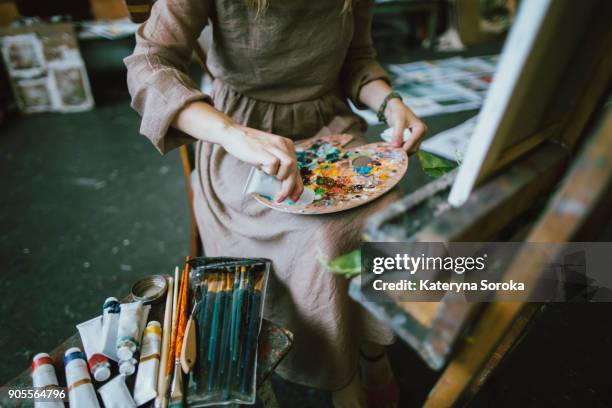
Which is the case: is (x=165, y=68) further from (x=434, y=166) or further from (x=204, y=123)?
(x=434, y=166)

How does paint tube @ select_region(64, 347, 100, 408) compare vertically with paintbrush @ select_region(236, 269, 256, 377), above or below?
below

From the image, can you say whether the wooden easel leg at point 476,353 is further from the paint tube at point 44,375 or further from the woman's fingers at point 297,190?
the paint tube at point 44,375

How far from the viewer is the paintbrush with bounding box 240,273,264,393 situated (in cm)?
56

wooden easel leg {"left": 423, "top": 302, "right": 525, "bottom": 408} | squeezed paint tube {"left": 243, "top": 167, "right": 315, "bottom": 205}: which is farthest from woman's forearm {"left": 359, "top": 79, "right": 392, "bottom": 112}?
wooden easel leg {"left": 423, "top": 302, "right": 525, "bottom": 408}

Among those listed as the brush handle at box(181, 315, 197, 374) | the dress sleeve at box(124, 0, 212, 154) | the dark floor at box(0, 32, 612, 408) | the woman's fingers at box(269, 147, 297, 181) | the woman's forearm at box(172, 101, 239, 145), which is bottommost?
the dark floor at box(0, 32, 612, 408)

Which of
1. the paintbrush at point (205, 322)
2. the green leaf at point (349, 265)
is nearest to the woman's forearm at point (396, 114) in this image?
the green leaf at point (349, 265)

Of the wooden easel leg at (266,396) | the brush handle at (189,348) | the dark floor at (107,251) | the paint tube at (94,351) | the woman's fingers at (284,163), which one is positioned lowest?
the dark floor at (107,251)

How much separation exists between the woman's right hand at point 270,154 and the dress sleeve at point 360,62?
0.42 m

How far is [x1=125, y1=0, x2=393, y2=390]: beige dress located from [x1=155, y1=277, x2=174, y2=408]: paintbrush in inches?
6.1

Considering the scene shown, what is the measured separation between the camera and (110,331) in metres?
0.61

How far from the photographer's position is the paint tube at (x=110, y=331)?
1.96 feet

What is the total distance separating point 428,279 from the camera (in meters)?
0.47

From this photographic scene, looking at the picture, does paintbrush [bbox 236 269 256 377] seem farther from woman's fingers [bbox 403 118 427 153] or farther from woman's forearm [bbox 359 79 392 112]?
woman's forearm [bbox 359 79 392 112]

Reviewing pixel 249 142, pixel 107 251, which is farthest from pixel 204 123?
pixel 107 251
